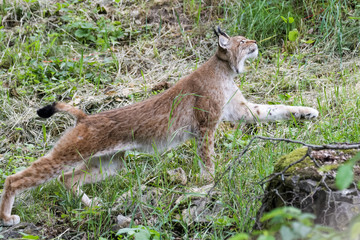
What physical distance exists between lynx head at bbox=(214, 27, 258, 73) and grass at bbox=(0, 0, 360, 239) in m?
0.68

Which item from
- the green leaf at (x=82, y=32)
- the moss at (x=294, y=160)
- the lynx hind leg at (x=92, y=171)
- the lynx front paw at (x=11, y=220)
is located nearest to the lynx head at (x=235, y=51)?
the lynx hind leg at (x=92, y=171)

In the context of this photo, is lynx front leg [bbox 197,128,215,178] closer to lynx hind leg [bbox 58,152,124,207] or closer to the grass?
the grass

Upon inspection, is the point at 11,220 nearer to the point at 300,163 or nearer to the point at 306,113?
the point at 300,163

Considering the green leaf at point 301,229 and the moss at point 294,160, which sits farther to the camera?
the moss at point 294,160

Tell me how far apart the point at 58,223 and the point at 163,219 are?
0.99 m

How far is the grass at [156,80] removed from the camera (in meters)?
3.89

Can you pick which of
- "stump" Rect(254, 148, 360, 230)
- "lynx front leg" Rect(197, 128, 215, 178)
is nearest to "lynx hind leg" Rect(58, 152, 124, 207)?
"lynx front leg" Rect(197, 128, 215, 178)

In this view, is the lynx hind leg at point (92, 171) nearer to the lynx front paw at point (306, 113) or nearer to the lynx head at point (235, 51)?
the lynx head at point (235, 51)

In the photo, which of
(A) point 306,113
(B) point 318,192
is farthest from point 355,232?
(A) point 306,113

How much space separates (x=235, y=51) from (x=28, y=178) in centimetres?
238

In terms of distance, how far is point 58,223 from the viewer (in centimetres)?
407

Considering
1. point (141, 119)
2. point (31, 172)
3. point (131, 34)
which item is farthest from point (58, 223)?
point (131, 34)

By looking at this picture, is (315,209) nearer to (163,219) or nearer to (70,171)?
(163,219)

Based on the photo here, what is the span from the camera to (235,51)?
5.16 m
